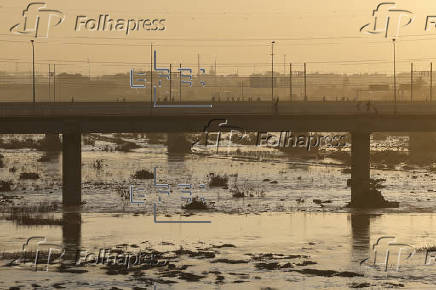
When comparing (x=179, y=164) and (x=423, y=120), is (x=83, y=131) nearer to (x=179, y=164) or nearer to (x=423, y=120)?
(x=423, y=120)

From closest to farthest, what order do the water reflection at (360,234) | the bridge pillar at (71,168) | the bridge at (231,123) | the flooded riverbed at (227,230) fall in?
the flooded riverbed at (227,230) < the water reflection at (360,234) < the bridge pillar at (71,168) < the bridge at (231,123)

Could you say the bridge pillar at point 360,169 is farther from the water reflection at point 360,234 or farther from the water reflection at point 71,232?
the water reflection at point 71,232

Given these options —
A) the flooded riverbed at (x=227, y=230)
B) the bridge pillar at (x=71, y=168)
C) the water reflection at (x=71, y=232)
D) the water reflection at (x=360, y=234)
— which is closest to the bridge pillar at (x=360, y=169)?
the flooded riverbed at (x=227, y=230)

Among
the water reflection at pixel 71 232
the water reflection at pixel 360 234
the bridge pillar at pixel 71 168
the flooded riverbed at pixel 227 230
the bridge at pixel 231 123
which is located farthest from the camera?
the bridge at pixel 231 123

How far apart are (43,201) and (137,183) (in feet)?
63.0

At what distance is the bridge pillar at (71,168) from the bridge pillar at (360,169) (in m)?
22.5

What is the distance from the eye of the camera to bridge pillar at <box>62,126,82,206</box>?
3017 inches

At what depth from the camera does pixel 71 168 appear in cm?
7838

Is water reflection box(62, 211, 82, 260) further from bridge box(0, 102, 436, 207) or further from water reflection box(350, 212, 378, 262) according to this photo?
water reflection box(350, 212, 378, 262)

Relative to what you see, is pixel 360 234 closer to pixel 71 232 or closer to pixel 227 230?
pixel 227 230

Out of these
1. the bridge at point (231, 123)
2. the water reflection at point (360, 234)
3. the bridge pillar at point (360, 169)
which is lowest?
the water reflection at point (360, 234)

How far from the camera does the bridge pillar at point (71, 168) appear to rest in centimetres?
7662

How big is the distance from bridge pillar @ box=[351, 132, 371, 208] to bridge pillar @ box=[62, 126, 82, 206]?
74.0ft

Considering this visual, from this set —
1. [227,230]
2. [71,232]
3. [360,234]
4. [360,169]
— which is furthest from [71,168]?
[360,234]
